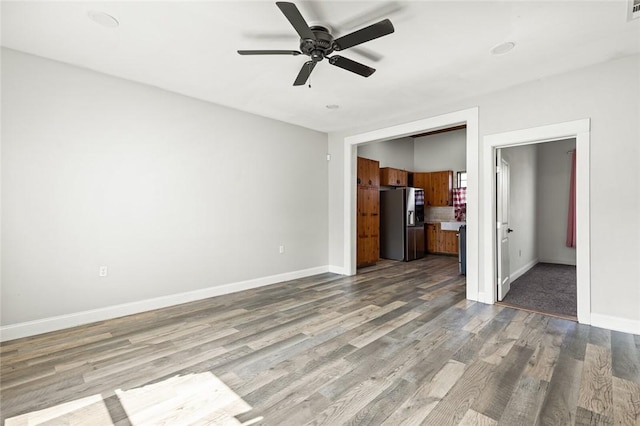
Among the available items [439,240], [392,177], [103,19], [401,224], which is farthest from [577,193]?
[439,240]

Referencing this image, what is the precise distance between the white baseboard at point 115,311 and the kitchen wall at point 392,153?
4.11 metres

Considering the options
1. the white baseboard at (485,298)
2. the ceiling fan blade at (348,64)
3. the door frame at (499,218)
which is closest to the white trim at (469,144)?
the white baseboard at (485,298)

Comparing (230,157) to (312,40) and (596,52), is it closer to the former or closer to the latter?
(312,40)

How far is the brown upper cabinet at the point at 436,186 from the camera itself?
812cm

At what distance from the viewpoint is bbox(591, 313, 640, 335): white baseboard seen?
2.91m

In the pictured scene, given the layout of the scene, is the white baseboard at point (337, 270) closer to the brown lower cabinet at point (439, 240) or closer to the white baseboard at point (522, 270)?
the white baseboard at point (522, 270)

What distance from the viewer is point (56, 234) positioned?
3.08 meters

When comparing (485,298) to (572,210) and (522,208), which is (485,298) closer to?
(522,208)

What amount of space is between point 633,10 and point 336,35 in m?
2.33

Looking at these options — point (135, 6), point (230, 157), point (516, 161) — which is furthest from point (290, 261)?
point (516, 161)

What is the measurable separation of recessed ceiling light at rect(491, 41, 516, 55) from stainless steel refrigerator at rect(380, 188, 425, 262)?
14.4 ft

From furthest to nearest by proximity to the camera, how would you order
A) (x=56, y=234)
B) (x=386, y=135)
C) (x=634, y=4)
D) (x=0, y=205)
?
(x=386, y=135)
(x=56, y=234)
(x=0, y=205)
(x=634, y=4)

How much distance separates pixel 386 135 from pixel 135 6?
12.3ft

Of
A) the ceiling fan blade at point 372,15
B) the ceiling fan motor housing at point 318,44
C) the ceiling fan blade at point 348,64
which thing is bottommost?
the ceiling fan blade at point 348,64
